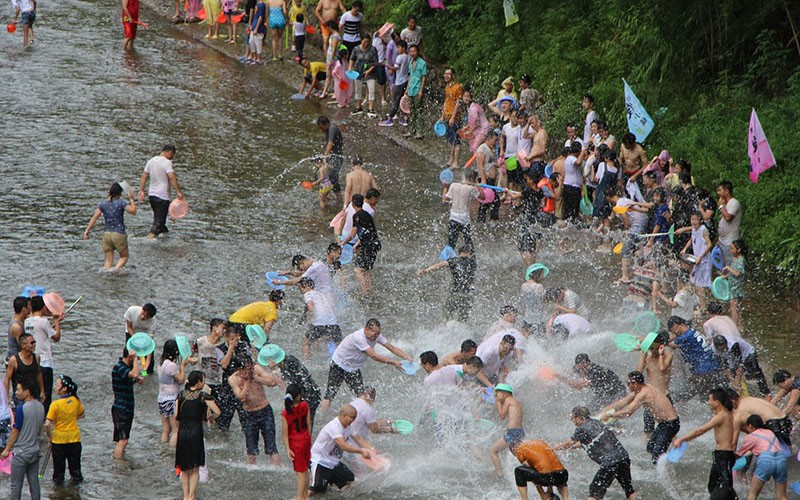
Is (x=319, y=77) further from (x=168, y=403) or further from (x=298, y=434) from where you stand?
(x=298, y=434)

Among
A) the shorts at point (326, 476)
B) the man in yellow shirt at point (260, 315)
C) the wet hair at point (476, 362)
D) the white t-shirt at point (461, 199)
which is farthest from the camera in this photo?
the white t-shirt at point (461, 199)

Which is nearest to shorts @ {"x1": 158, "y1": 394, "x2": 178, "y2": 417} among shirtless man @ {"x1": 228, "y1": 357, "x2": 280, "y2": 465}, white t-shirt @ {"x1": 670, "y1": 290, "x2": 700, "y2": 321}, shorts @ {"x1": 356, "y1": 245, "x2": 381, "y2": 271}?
shirtless man @ {"x1": 228, "y1": 357, "x2": 280, "y2": 465}

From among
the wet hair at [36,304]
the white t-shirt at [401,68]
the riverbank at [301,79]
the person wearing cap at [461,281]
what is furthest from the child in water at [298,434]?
the white t-shirt at [401,68]

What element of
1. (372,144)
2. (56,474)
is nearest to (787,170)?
(372,144)

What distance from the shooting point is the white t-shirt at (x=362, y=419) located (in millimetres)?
11859

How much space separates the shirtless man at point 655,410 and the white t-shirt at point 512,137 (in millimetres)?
7842

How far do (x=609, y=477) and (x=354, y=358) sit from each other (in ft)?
10.5

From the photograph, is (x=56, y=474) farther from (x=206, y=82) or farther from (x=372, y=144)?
(x=206, y=82)

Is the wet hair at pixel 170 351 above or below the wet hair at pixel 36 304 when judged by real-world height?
below

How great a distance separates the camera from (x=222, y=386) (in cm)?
1275

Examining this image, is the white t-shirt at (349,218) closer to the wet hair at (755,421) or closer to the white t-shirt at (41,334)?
the white t-shirt at (41,334)

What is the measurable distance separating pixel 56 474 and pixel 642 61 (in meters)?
12.9

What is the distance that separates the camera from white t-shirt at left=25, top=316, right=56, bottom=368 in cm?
1283

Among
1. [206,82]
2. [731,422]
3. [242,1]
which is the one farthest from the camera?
[242,1]
